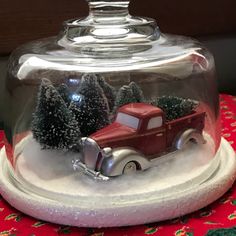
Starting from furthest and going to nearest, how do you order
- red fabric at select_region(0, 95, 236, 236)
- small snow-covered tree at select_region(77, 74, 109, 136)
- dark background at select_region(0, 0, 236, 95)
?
dark background at select_region(0, 0, 236, 95), small snow-covered tree at select_region(77, 74, 109, 136), red fabric at select_region(0, 95, 236, 236)

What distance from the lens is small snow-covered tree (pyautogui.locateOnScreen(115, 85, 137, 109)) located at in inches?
28.6

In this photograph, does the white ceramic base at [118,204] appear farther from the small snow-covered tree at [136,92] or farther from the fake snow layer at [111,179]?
the small snow-covered tree at [136,92]

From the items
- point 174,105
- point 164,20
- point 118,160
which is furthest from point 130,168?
point 164,20

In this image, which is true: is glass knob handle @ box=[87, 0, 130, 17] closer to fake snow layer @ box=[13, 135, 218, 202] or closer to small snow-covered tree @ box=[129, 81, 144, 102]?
small snow-covered tree @ box=[129, 81, 144, 102]

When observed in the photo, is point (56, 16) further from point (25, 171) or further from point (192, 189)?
point (192, 189)

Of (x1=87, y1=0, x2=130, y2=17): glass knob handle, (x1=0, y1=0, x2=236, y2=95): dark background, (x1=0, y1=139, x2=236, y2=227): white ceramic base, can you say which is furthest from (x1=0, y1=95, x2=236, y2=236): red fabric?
(x1=0, y1=0, x2=236, y2=95): dark background

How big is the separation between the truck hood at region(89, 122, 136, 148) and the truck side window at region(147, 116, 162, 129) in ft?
0.08

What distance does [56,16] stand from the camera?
121 cm

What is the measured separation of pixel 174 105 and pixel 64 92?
16 centimetres

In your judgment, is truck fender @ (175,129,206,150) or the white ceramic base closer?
the white ceramic base

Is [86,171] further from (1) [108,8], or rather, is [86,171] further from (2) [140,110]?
(1) [108,8]

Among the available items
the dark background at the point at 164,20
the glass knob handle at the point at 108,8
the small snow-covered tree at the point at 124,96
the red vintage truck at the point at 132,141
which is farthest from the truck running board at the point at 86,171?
the dark background at the point at 164,20

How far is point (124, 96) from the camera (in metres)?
0.73

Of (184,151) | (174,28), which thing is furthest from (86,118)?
(174,28)
